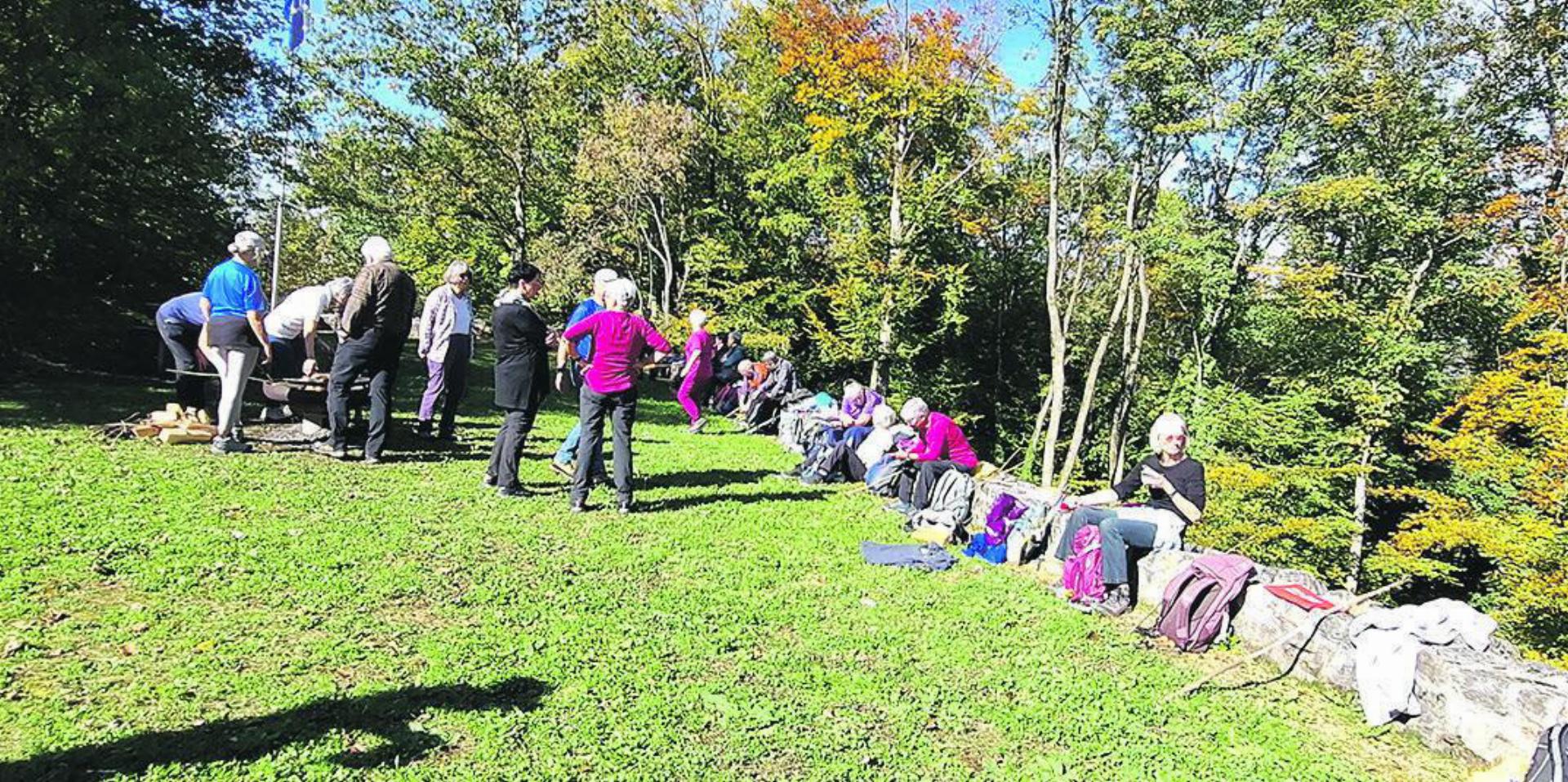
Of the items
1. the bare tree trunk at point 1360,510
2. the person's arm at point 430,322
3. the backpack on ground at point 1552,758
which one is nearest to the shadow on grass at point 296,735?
the backpack on ground at point 1552,758

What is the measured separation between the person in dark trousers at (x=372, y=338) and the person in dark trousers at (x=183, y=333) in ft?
4.61

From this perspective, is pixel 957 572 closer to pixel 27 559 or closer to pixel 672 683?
pixel 672 683

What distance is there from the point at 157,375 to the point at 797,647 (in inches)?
361

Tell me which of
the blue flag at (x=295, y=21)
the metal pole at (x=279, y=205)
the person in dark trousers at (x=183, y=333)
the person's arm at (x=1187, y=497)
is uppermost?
the blue flag at (x=295, y=21)

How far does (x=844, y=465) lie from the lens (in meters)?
8.64

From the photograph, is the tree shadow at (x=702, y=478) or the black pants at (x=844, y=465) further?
the black pants at (x=844, y=465)

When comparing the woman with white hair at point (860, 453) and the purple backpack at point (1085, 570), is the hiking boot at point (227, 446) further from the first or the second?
the purple backpack at point (1085, 570)

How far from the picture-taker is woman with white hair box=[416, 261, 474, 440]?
7660 millimetres

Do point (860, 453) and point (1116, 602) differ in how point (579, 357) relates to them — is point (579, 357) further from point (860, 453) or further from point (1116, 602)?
point (1116, 602)

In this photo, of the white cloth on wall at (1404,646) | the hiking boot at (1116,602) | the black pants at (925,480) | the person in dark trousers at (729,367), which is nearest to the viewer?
the white cloth on wall at (1404,646)

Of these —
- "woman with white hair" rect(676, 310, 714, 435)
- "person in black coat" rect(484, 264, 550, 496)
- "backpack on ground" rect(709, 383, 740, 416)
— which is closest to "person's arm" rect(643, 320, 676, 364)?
"person in black coat" rect(484, 264, 550, 496)

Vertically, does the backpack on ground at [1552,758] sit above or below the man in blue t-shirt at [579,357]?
below

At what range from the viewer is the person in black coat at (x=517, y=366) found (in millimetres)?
6035

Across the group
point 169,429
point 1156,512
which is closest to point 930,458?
point 1156,512
